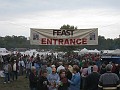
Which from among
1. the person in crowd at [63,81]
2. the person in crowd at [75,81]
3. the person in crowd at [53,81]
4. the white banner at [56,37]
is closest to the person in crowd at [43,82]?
the person in crowd at [53,81]

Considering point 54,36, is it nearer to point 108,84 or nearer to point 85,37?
point 85,37

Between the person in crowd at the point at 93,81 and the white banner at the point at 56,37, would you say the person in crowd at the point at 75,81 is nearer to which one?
the person in crowd at the point at 93,81

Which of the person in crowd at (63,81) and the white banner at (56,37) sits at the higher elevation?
the white banner at (56,37)

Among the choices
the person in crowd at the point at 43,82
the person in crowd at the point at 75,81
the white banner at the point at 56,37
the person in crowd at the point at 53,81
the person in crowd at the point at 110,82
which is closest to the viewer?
the person in crowd at the point at 110,82

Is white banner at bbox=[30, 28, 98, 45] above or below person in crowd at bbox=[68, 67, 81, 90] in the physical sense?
above

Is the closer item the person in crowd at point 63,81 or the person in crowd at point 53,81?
the person in crowd at point 53,81

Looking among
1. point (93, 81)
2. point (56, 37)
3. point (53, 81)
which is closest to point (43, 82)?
point (53, 81)

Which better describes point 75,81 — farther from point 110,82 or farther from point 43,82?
point 110,82

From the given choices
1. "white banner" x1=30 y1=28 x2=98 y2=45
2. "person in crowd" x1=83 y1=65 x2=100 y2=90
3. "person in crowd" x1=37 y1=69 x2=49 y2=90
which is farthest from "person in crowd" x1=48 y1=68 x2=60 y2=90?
"white banner" x1=30 y1=28 x2=98 y2=45

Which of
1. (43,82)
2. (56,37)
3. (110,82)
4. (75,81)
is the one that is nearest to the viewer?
(110,82)

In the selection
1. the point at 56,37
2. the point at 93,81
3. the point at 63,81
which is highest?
the point at 56,37

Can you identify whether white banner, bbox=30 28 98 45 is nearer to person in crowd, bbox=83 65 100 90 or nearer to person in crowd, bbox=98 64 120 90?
person in crowd, bbox=83 65 100 90

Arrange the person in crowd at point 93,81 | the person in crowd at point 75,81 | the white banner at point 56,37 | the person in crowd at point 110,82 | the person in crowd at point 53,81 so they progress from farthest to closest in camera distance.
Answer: the white banner at point 56,37 < the person in crowd at point 75,81 < the person in crowd at point 53,81 < the person in crowd at point 93,81 < the person in crowd at point 110,82

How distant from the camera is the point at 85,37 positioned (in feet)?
56.1
